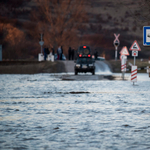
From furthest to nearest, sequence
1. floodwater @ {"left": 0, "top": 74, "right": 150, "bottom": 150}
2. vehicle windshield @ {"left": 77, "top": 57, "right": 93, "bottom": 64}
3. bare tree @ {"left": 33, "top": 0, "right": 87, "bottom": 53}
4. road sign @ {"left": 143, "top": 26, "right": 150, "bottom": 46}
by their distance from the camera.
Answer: bare tree @ {"left": 33, "top": 0, "right": 87, "bottom": 53} → vehicle windshield @ {"left": 77, "top": 57, "right": 93, "bottom": 64} → road sign @ {"left": 143, "top": 26, "right": 150, "bottom": 46} → floodwater @ {"left": 0, "top": 74, "right": 150, "bottom": 150}

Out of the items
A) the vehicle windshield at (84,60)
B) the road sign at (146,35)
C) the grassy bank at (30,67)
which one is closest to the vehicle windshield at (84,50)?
the grassy bank at (30,67)

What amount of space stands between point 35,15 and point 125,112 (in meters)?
75.2

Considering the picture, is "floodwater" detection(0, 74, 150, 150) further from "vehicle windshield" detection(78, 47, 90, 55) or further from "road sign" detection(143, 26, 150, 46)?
"vehicle windshield" detection(78, 47, 90, 55)

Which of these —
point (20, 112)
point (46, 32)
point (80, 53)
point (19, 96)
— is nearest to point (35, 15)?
point (46, 32)

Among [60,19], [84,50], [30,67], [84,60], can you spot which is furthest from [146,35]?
[60,19]

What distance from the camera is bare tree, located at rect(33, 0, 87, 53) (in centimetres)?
8194

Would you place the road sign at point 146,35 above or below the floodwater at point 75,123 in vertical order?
above

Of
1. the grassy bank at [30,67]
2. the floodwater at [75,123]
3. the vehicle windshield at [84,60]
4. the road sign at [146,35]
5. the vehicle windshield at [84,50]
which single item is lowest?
the floodwater at [75,123]

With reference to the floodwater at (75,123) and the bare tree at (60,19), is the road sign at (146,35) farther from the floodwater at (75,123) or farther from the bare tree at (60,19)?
the bare tree at (60,19)

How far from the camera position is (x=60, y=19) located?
271ft

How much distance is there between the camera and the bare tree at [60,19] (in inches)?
3226

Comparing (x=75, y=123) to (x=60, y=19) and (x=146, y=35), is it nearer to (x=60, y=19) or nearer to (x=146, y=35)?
(x=146, y=35)

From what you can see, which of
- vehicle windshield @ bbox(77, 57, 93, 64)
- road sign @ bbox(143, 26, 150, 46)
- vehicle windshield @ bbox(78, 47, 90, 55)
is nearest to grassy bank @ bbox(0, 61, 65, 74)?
vehicle windshield @ bbox(78, 47, 90, 55)

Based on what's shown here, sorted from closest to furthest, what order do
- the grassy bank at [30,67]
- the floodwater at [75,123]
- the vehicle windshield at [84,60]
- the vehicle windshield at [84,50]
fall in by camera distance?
the floodwater at [75,123], the vehicle windshield at [84,60], the vehicle windshield at [84,50], the grassy bank at [30,67]
